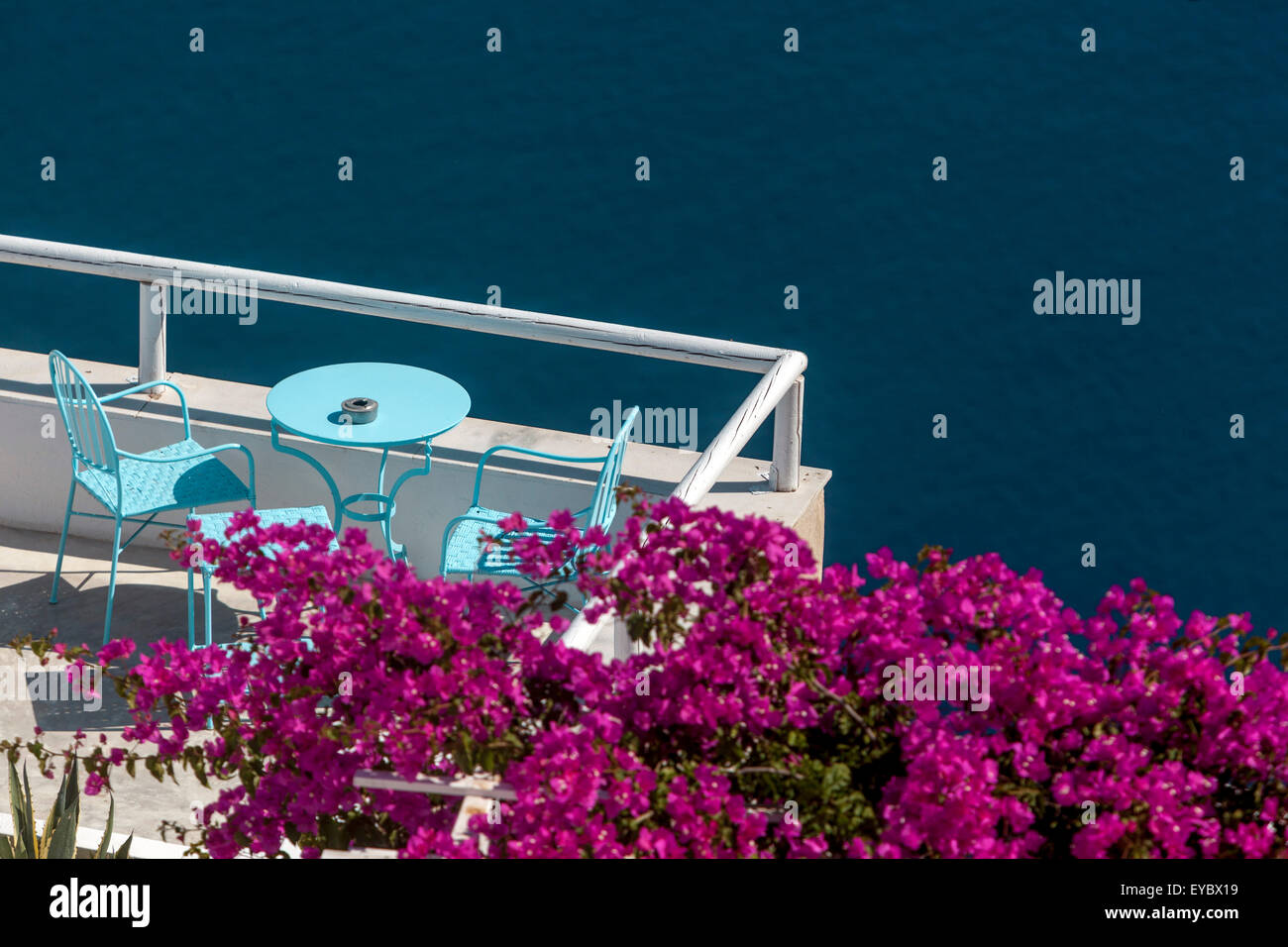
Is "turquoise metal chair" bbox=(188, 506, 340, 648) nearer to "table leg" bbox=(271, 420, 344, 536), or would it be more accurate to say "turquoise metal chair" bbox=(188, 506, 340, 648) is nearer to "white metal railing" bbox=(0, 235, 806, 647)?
"table leg" bbox=(271, 420, 344, 536)

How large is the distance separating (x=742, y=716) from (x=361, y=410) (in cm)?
307

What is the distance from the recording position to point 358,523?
499cm

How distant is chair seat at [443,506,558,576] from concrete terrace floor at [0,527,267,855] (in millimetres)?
713

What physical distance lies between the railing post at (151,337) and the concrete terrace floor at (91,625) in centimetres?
58

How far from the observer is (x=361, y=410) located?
496cm

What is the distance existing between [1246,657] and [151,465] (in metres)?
3.70

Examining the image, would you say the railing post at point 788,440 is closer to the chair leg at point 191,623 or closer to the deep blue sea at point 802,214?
the chair leg at point 191,623

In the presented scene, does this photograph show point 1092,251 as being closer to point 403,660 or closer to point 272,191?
point 272,191

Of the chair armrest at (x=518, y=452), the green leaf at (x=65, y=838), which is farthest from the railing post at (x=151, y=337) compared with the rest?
the green leaf at (x=65, y=838)

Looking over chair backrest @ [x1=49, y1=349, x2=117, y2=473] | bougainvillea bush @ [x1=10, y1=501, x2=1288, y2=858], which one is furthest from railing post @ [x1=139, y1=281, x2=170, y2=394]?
bougainvillea bush @ [x1=10, y1=501, x2=1288, y2=858]

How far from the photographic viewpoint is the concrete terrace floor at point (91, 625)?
4121 mm

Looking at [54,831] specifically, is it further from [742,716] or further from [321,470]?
[321,470]

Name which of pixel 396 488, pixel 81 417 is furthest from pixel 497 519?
pixel 81 417
